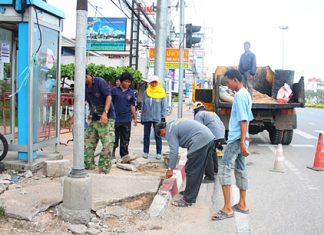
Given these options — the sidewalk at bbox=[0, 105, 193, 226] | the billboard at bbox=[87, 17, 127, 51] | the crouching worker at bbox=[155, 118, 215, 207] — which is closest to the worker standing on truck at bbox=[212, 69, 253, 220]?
the crouching worker at bbox=[155, 118, 215, 207]

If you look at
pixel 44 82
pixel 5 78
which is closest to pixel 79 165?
pixel 44 82

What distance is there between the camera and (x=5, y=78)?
8.23 meters

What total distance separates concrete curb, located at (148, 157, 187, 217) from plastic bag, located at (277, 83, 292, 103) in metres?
6.49

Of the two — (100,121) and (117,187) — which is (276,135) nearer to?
(100,121)

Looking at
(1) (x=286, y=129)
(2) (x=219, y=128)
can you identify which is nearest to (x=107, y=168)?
(2) (x=219, y=128)

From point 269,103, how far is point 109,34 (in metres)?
25.3

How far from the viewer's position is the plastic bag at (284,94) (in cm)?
1306

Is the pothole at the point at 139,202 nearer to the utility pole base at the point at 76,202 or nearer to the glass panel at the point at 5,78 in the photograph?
the utility pole base at the point at 76,202

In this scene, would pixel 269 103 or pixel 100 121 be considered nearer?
pixel 100 121

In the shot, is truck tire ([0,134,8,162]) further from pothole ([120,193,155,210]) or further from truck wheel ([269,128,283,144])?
truck wheel ([269,128,283,144])

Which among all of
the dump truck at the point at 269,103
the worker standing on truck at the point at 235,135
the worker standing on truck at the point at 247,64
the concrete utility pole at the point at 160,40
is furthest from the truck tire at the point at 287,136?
the worker standing on truck at the point at 235,135

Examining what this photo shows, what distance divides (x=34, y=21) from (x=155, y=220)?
3746mm

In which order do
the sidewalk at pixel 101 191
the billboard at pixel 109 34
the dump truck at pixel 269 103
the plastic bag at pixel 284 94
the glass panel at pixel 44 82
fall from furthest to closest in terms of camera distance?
the billboard at pixel 109 34 → the plastic bag at pixel 284 94 → the dump truck at pixel 269 103 → the glass panel at pixel 44 82 → the sidewalk at pixel 101 191

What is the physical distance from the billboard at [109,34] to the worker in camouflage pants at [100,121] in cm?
2893
